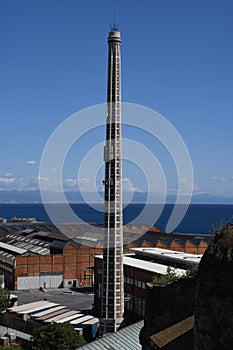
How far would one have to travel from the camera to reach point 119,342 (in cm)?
2117

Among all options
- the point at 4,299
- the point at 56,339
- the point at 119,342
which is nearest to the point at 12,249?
the point at 4,299

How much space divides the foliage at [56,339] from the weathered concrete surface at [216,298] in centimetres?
2072

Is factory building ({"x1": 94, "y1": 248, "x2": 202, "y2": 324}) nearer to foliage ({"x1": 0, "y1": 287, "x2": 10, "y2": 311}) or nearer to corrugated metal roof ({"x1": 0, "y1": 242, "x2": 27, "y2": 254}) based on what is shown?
foliage ({"x1": 0, "y1": 287, "x2": 10, "y2": 311})

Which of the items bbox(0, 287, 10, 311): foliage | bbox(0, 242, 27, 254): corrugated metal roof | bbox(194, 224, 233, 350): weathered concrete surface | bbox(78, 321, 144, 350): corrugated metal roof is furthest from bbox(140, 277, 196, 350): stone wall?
bbox(0, 242, 27, 254): corrugated metal roof

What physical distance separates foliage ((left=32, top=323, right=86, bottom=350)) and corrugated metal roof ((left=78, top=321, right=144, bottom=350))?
852 cm

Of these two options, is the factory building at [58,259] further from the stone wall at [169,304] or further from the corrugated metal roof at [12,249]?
the stone wall at [169,304]

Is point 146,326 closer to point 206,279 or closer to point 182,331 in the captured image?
point 182,331

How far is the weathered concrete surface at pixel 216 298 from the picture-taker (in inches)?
380

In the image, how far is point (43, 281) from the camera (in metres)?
56.7

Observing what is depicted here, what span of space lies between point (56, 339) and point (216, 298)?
70.8 ft

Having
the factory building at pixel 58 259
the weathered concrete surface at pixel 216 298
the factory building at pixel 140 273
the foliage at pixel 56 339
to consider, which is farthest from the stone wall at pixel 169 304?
the factory building at pixel 58 259

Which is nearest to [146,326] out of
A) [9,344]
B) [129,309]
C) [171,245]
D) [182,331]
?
[182,331]

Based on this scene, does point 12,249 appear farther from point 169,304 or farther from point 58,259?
point 169,304

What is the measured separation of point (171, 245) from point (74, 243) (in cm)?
1089
